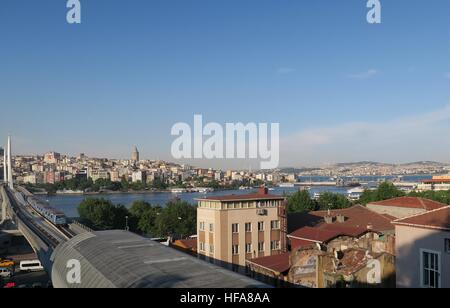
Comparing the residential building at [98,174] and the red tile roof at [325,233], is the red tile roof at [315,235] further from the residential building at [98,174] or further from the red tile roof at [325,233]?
the residential building at [98,174]

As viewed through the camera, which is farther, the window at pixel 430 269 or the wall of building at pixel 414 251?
the window at pixel 430 269

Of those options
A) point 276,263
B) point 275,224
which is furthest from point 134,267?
point 275,224

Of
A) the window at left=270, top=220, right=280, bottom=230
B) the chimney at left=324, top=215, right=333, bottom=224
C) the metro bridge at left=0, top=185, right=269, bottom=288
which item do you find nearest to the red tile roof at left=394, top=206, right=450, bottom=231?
the metro bridge at left=0, top=185, right=269, bottom=288

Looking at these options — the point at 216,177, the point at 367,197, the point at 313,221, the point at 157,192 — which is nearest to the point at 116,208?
the point at 313,221

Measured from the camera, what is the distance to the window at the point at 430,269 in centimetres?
814

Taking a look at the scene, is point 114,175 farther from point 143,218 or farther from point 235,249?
point 235,249

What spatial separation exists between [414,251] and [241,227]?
8.34 metres

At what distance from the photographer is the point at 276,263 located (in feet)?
40.8

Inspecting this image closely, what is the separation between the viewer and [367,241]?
14.9m

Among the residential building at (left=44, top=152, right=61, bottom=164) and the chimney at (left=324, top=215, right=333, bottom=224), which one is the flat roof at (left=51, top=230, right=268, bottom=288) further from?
the residential building at (left=44, top=152, right=61, bottom=164)

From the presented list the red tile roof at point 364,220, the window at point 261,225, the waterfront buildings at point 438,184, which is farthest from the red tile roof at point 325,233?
the waterfront buildings at point 438,184

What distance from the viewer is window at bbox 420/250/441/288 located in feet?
26.7

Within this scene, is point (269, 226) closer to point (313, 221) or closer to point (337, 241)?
point (337, 241)
